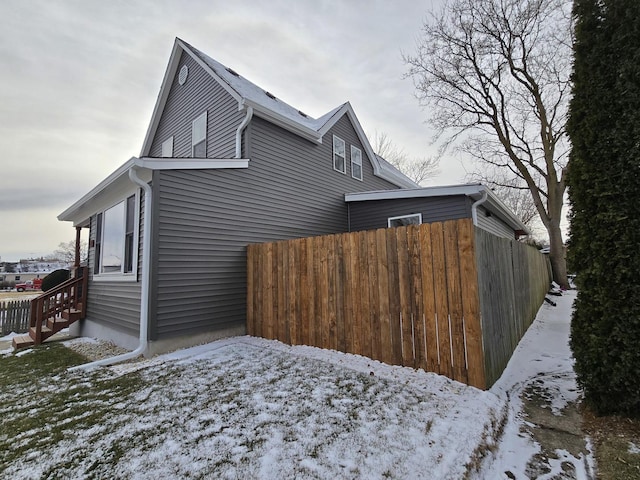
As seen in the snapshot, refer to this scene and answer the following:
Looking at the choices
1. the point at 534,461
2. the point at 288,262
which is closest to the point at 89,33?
the point at 288,262

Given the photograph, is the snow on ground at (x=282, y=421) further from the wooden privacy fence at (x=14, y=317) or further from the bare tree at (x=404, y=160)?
the bare tree at (x=404, y=160)

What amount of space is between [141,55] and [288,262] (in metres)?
7.40

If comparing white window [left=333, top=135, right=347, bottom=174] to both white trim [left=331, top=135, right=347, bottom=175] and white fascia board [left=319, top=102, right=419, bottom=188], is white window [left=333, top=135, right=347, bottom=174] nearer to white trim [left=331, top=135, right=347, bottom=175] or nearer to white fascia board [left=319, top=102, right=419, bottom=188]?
white trim [left=331, top=135, right=347, bottom=175]

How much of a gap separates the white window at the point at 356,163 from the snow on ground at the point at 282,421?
7794 millimetres

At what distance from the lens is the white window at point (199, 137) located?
331 inches

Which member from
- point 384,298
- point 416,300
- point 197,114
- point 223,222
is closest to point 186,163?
point 223,222

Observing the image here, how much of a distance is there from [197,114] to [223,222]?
4.49 meters

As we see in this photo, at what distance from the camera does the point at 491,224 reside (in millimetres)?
9797

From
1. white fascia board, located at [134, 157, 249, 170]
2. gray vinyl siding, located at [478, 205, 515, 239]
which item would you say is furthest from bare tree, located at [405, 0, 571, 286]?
white fascia board, located at [134, 157, 249, 170]

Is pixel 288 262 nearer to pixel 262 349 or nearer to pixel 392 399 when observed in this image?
pixel 262 349

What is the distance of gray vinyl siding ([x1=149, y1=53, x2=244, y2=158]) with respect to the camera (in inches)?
302

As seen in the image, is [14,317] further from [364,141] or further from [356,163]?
[364,141]

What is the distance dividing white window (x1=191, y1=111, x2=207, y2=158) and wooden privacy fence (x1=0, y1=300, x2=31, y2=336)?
6470 millimetres

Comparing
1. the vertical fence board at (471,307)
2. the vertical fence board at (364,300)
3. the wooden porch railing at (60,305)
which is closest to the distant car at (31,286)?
the wooden porch railing at (60,305)
